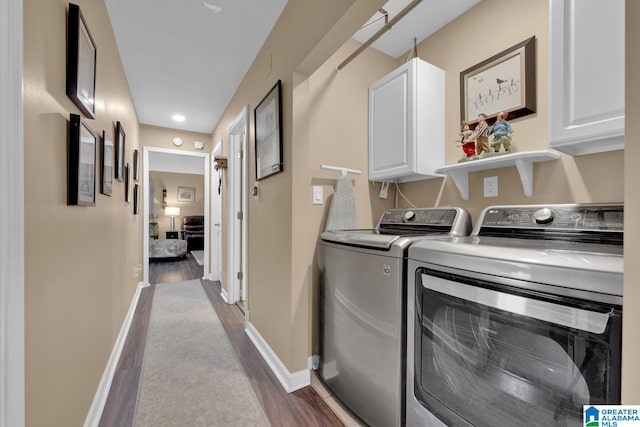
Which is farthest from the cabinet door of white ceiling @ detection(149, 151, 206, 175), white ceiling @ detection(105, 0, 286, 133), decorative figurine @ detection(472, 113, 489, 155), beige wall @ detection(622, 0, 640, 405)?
white ceiling @ detection(149, 151, 206, 175)

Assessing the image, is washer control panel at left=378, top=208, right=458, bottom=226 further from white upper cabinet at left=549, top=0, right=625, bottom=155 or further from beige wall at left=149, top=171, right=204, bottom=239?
beige wall at left=149, top=171, right=204, bottom=239

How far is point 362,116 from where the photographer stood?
2.07m

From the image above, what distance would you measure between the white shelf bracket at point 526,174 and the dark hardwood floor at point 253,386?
157cm

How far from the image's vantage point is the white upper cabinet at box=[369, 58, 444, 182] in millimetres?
1723

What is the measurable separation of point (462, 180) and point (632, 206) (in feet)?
4.33

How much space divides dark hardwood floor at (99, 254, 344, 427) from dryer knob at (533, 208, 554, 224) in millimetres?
1407

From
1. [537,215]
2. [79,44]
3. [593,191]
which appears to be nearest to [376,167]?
[537,215]

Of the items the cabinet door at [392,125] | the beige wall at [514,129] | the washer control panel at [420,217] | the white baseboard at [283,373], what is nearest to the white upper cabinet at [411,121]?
the cabinet door at [392,125]

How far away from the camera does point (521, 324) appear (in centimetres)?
79

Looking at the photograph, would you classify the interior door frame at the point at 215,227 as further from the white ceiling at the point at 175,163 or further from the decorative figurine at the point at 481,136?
the decorative figurine at the point at 481,136

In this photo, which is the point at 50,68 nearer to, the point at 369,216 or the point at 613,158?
the point at 369,216

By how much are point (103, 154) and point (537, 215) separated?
235 centimetres

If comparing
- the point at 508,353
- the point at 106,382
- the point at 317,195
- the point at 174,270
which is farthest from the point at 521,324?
the point at 174,270

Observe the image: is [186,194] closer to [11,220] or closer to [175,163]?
[175,163]
